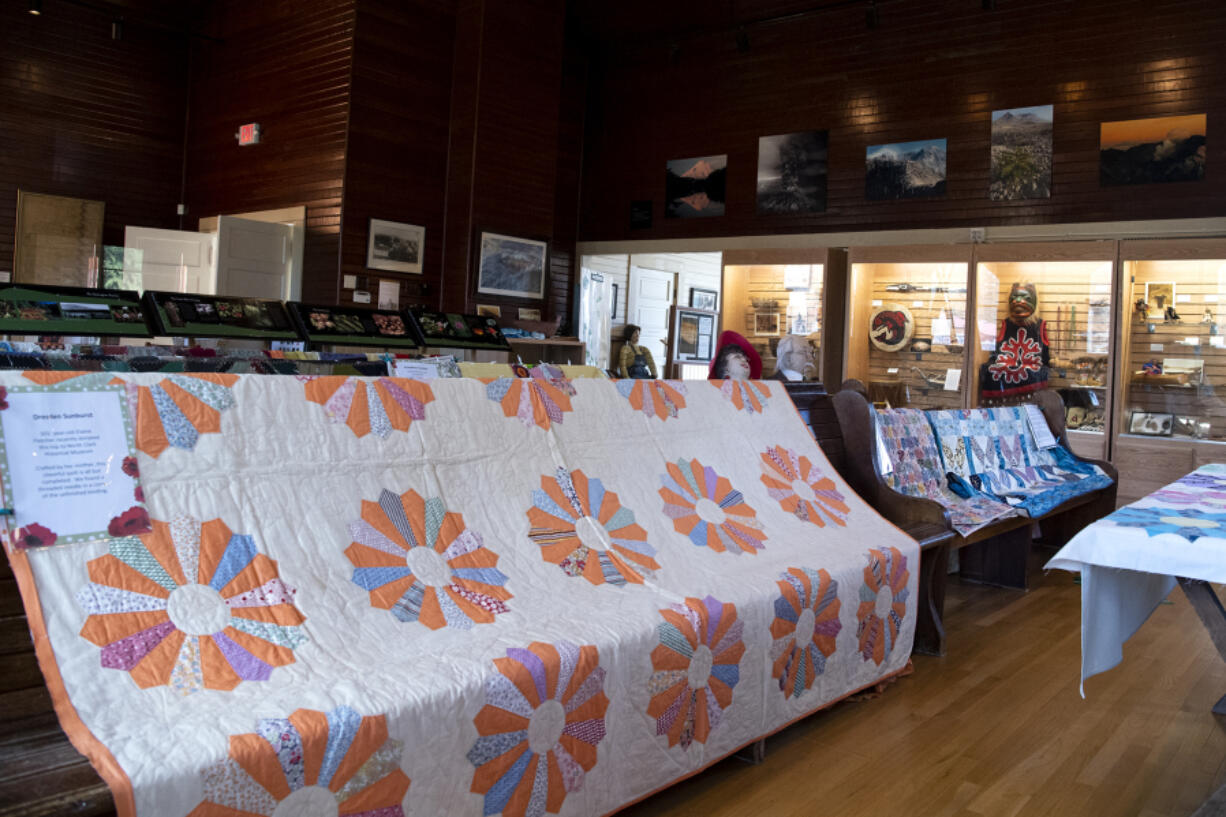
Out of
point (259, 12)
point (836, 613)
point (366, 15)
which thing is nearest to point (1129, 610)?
point (836, 613)

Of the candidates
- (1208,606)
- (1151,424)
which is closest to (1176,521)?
(1208,606)

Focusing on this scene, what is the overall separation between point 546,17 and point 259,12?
3.11 m

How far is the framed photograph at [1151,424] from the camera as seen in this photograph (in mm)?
8141

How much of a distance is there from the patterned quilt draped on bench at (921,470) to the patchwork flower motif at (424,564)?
2552 millimetres

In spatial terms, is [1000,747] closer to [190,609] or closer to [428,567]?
[428,567]

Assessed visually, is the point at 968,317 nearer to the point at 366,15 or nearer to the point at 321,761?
the point at 366,15

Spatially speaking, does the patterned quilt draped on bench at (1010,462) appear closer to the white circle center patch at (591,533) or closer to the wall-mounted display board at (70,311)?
the white circle center patch at (591,533)

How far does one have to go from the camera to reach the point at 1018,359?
28.8 ft

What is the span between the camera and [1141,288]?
831cm

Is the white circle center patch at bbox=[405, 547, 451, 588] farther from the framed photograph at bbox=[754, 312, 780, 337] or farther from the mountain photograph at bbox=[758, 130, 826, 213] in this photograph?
the mountain photograph at bbox=[758, 130, 826, 213]

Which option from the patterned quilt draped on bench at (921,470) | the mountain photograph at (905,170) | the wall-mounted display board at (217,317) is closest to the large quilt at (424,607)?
the patterned quilt draped on bench at (921,470)

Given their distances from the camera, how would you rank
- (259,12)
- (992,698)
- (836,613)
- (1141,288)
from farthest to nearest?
1. (259,12)
2. (1141,288)
3. (992,698)
4. (836,613)

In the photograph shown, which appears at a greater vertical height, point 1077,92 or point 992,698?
point 1077,92

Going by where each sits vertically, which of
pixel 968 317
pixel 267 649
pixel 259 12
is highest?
pixel 259 12
